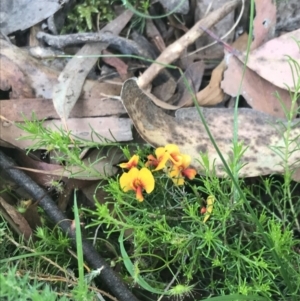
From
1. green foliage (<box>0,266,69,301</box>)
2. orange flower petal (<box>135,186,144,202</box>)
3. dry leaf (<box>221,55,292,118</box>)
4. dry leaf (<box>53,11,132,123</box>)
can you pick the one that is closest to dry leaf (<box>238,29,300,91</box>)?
dry leaf (<box>221,55,292,118</box>)

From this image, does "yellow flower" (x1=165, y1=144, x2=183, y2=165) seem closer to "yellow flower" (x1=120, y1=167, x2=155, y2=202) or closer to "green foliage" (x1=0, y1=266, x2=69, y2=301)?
"yellow flower" (x1=120, y1=167, x2=155, y2=202)

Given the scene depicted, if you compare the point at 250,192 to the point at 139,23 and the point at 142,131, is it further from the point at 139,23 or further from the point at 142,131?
the point at 139,23

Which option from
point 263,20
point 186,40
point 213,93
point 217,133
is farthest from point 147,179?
point 263,20

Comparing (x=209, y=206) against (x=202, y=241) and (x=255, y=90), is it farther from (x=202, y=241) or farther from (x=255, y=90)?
(x=255, y=90)

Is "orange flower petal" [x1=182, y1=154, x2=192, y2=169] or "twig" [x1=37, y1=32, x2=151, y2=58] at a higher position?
"twig" [x1=37, y1=32, x2=151, y2=58]

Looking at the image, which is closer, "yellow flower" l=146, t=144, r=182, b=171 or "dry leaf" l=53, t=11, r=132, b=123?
"yellow flower" l=146, t=144, r=182, b=171

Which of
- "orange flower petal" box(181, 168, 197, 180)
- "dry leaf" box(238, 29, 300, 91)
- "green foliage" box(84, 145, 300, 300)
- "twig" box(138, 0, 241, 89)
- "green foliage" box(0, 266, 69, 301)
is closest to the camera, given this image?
"green foliage" box(0, 266, 69, 301)

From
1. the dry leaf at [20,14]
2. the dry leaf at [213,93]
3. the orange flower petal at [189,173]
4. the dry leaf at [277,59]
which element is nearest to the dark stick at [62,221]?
the orange flower petal at [189,173]
